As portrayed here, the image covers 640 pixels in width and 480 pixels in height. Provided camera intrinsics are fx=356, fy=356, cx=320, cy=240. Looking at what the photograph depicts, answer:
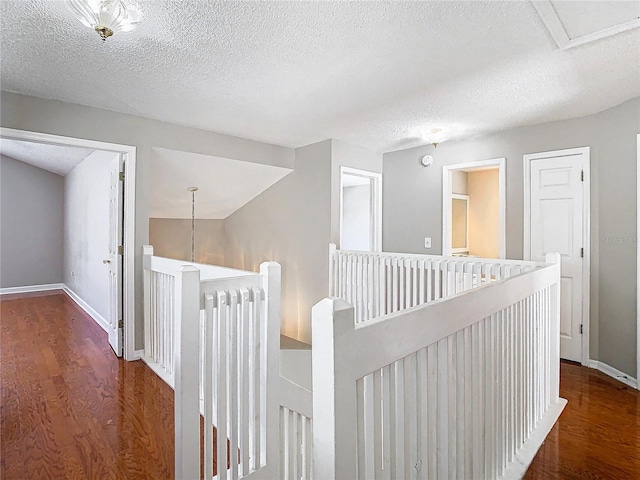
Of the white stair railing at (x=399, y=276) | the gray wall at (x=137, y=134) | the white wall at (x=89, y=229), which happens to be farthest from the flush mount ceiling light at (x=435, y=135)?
the white wall at (x=89, y=229)

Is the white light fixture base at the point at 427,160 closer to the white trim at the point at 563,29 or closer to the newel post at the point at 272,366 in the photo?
the white trim at the point at 563,29

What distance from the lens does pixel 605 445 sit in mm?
1974

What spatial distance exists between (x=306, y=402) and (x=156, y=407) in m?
1.12

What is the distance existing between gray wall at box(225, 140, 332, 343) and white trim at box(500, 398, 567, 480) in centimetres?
229

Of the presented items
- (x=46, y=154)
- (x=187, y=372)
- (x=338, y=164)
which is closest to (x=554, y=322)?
(x=187, y=372)

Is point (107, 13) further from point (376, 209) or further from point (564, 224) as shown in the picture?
point (564, 224)

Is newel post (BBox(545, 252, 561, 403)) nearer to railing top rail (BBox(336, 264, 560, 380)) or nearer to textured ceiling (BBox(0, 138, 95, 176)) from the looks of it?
railing top rail (BBox(336, 264, 560, 380))

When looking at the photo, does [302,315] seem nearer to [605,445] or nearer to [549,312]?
[549,312]

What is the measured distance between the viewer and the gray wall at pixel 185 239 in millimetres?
5305

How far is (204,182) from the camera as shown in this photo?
4305mm

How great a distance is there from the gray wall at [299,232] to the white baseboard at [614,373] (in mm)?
2557

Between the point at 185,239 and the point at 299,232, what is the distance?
216cm

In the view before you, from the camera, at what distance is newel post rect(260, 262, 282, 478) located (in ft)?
5.65

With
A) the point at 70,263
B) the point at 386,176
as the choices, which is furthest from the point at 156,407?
the point at 70,263
